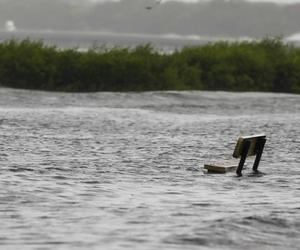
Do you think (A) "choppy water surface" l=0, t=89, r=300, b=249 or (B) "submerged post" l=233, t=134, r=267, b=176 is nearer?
(A) "choppy water surface" l=0, t=89, r=300, b=249

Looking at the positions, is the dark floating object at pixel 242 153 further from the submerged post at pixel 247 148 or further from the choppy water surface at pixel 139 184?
the choppy water surface at pixel 139 184

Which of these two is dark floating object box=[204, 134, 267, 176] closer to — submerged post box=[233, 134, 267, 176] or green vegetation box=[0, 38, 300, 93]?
submerged post box=[233, 134, 267, 176]

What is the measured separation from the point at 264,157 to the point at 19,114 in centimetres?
1299

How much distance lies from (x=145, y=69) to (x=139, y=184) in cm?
3153

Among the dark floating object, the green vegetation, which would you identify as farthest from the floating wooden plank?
the green vegetation

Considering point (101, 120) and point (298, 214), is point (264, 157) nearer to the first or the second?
point (298, 214)

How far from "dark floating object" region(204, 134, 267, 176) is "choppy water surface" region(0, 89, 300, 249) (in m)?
0.28

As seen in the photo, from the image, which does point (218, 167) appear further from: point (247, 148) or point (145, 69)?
point (145, 69)

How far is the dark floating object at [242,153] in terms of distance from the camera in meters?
18.5

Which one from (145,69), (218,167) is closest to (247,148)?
(218,167)

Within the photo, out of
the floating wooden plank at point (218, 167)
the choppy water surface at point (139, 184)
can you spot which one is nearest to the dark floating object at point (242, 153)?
the floating wooden plank at point (218, 167)

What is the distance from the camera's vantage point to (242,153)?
1852 cm

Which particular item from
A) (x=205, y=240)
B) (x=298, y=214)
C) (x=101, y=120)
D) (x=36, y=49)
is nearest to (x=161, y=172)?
(x=298, y=214)

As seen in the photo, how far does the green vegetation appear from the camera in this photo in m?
46.6
